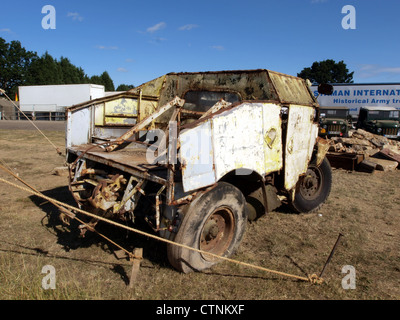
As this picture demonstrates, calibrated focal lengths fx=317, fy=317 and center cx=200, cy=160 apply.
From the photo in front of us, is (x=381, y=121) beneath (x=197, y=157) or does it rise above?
above

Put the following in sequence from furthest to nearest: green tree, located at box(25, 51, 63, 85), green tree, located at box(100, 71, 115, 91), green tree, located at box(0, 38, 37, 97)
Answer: green tree, located at box(100, 71, 115, 91), green tree, located at box(0, 38, 37, 97), green tree, located at box(25, 51, 63, 85)

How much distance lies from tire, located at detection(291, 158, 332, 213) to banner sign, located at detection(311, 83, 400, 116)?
57.4 ft

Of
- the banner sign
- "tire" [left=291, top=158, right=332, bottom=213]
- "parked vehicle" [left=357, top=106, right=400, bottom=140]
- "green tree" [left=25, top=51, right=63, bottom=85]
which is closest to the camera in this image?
"tire" [left=291, top=158, right=332, bottom=213]

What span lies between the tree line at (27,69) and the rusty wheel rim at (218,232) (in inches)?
2251

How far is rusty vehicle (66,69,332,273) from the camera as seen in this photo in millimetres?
2812

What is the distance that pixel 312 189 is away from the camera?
16.8 ft

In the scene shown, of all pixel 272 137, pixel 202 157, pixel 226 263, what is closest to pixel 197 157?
pixel 202 157

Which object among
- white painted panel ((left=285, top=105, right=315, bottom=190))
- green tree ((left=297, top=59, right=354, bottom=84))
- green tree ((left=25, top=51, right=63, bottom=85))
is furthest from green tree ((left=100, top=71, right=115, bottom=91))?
white painted panel ((left=285, top=105, right=315, bottom=190))

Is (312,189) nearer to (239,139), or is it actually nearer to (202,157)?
(239,139)

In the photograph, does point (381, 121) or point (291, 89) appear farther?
point (381, 121)

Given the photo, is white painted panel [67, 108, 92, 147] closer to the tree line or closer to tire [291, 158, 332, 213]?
tire [291, 158, 332, 213]

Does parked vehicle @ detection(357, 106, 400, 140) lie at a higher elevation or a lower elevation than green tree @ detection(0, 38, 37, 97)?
lower

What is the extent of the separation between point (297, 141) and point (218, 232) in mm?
1629
